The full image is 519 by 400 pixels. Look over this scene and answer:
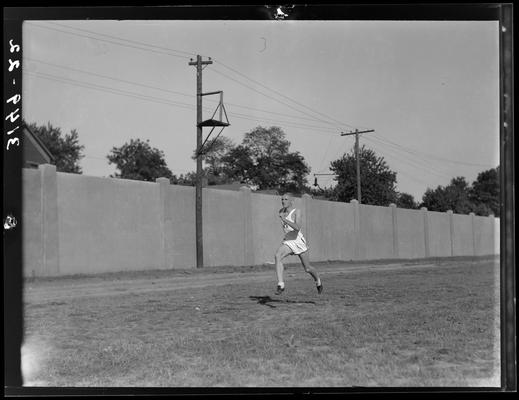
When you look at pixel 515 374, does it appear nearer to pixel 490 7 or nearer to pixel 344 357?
pixel 344 357

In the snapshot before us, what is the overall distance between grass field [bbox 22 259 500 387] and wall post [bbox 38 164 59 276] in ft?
15.4

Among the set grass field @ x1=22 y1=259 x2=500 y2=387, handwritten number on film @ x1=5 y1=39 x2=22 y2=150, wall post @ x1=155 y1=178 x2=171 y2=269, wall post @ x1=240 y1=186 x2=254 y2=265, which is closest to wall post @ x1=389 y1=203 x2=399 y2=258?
wall post @ x1=240 y1=186 x2=254 y2=265

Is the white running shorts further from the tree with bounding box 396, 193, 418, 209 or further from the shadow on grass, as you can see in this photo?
the tree with bounding box 396, 193, 418, 209

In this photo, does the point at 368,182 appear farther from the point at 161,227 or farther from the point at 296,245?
the point at 296,245

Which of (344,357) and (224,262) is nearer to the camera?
(344,357)

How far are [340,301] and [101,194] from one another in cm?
933

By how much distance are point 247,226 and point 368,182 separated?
13795mm

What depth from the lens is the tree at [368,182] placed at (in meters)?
A: 32.6

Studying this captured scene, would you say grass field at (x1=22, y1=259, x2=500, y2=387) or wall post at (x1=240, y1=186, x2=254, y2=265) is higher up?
wall post at (x1=240, y1=186, x2=254, y2=265)

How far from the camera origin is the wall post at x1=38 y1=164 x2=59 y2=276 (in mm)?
14820

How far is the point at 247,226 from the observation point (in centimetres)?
2177

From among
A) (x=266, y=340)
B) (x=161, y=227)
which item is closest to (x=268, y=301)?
(x=266, y=340)

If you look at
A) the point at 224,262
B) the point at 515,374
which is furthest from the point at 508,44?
the point at 224,262

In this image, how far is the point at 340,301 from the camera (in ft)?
30.2
